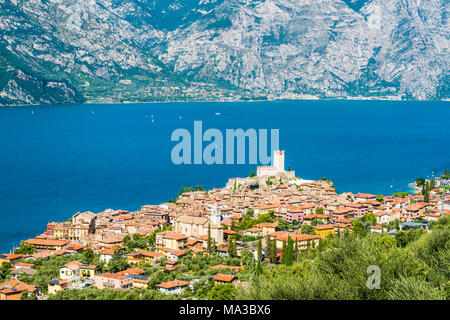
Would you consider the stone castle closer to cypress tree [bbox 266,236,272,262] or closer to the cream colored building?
the cream colored building

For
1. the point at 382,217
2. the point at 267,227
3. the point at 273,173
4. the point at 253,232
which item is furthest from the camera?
the point at 273,173

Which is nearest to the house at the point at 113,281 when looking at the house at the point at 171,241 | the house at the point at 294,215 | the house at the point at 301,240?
the house at the point at 171,241

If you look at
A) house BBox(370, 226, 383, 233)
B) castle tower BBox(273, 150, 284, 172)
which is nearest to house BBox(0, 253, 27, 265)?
house BBox(370, 226, 383, 233)

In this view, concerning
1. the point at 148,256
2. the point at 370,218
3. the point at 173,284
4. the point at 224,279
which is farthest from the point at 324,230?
the point at 173,284

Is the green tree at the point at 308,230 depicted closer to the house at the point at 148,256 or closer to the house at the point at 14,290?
the house at the point at 148,256

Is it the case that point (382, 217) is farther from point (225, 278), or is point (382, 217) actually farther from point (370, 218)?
point (225, 278)
